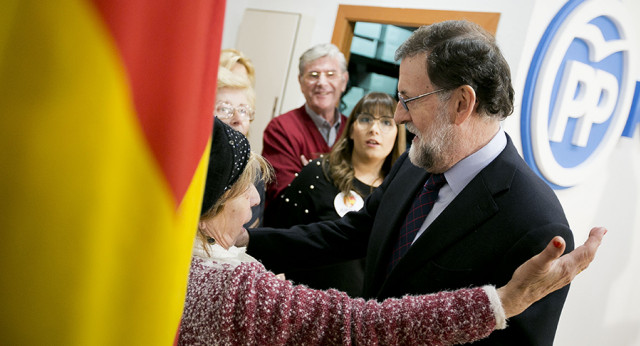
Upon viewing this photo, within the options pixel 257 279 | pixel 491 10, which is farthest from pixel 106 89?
pixel 491 10

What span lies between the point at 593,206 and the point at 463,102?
9.57 ft

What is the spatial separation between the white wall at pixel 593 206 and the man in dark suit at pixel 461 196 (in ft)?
5.87

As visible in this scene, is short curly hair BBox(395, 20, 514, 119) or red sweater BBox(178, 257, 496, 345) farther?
short curly hair BBox(395, 20, 514, 119)

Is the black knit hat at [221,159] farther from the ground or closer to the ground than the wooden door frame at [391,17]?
closer to the ground

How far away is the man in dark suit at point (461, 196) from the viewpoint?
4.69 ft

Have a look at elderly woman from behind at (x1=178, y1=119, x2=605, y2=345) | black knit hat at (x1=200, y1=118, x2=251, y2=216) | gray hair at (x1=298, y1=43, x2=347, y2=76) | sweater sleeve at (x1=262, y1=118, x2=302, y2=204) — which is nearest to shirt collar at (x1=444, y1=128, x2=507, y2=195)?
elderly woman from behind at (x1=178, y1=119, x2=605, y2=345)

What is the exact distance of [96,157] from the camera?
0.60 metres

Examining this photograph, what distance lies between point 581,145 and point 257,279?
324cm

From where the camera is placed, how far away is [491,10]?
379 centimetres

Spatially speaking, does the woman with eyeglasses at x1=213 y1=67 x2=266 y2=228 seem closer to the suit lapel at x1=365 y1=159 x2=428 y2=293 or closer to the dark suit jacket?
the suit lapel at x1=365 y1=159 x2=428 y2=293

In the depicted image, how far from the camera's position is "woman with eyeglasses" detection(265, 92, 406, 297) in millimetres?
2723

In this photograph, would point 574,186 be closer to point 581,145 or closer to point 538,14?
point 581,145

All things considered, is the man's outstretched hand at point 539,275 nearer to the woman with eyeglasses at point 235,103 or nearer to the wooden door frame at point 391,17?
the woman with eyeglasses at point 235,103

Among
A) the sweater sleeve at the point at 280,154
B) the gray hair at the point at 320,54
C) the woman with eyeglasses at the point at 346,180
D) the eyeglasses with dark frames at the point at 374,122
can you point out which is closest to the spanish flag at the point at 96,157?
the woman with eyeglasses at the point at 346,180
